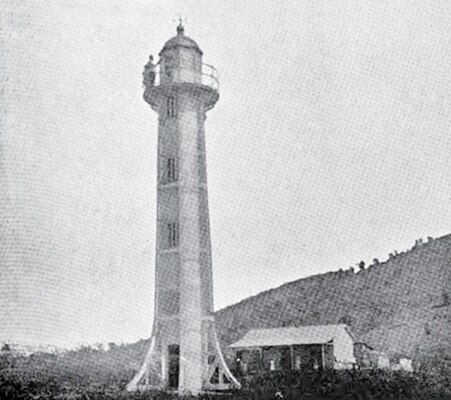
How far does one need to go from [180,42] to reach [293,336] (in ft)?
Answer: 66.3

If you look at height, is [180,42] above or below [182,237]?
above

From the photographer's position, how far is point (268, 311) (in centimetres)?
7988

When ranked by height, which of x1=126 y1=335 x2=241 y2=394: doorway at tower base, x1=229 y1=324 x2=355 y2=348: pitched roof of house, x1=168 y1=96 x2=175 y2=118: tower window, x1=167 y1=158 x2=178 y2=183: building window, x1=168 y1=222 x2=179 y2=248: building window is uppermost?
x1=168 y1=96 x2=175 y2=118: tower window

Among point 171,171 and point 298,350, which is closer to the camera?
point 171,171

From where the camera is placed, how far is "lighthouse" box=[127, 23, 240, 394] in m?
23.9

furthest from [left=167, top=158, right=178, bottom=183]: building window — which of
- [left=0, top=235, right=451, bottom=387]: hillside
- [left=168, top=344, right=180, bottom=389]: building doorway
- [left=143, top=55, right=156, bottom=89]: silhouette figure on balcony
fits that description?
[left=0, top=235, right=451, bottom=387]: hillside

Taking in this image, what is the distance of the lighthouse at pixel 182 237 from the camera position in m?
23.9

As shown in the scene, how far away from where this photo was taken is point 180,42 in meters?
25.8

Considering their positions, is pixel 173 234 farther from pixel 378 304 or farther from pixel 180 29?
pixel 378 304

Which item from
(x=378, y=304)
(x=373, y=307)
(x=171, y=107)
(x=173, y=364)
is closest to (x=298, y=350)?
(x=173, y=364)

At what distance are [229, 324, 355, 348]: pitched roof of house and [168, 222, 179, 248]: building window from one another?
14143 mm

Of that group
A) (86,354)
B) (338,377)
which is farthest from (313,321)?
(338,377)

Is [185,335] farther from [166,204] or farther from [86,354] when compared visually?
[86,354]

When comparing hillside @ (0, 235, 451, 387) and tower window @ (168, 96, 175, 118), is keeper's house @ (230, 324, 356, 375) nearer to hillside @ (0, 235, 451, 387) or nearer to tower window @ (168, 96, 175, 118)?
hillside @ (0, 235, 451, 387)
